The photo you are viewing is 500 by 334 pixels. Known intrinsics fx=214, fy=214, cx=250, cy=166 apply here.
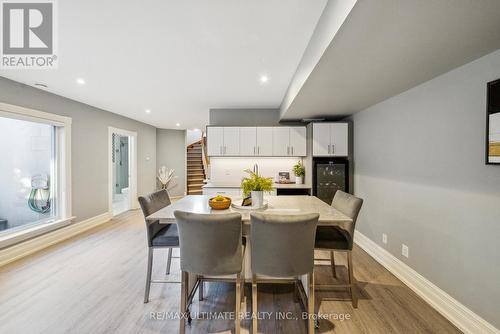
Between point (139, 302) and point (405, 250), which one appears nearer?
point (139, 302)

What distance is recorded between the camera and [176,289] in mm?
2365

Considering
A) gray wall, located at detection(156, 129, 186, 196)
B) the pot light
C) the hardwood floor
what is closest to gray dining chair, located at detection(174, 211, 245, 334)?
the hardwood floor

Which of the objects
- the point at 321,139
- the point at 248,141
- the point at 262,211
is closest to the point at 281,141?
the point at 248,141

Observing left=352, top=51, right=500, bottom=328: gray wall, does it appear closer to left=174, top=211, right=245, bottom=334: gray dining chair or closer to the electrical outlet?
the electrical outlet

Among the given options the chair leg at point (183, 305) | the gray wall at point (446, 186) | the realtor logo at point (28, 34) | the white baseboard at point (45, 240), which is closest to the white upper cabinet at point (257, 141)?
the gray wall at point (446, 186)

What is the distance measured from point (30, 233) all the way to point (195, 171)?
519 cm

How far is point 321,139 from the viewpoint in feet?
13.4

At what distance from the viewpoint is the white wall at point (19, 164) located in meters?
3.24

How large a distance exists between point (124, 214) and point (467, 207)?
251 inches

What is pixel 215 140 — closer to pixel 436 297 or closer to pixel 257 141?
pixel 257 141

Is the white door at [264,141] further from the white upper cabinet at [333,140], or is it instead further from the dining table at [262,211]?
the dining table at [262,211]

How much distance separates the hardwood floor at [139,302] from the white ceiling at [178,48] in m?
2.56

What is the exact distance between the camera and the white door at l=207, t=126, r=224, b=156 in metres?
4.54

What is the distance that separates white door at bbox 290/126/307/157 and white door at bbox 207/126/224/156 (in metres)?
1.48
